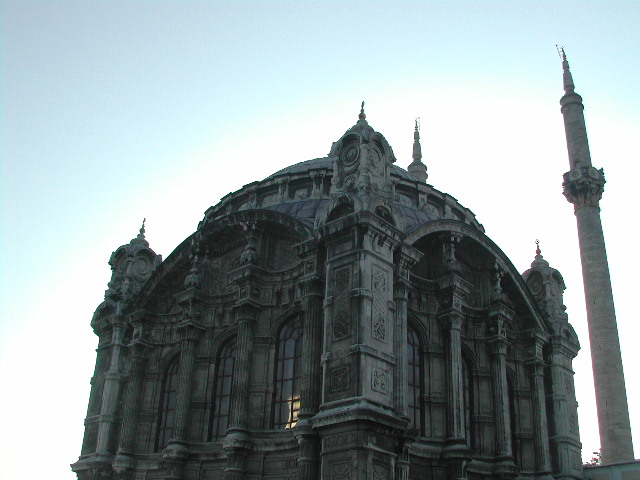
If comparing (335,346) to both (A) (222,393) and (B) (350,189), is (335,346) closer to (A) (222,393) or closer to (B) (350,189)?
Result: (B) (350,189)

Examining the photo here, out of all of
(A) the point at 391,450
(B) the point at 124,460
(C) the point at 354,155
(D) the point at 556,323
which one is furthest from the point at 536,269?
(B) the point at 124,460

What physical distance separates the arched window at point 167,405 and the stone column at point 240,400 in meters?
2.93

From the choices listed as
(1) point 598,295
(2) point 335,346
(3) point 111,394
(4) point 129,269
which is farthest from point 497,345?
(1) point 598,295

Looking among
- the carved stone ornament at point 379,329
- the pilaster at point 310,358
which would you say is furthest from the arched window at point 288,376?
the carved stone ornament at point 379,329

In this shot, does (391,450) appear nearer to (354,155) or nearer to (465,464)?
(465,464)

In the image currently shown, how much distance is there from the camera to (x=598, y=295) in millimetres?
36844

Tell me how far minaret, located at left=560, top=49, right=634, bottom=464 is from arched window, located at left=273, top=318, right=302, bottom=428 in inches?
747

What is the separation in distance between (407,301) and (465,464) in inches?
196

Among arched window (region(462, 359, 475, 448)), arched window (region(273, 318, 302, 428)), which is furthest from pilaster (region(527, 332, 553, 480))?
arched window (region(273, 318, 302, 428))

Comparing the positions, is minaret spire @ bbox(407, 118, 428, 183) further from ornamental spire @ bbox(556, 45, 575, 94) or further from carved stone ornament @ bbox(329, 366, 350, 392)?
carved stone ornament @ bbox(329, 366, 350, 392)

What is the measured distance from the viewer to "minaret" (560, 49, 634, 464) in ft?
114

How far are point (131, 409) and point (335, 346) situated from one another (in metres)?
9.50

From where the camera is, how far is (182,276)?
26.5 m

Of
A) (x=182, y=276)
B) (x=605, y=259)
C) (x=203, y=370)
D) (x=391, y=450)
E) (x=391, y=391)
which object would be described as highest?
(x=605, y=259)
